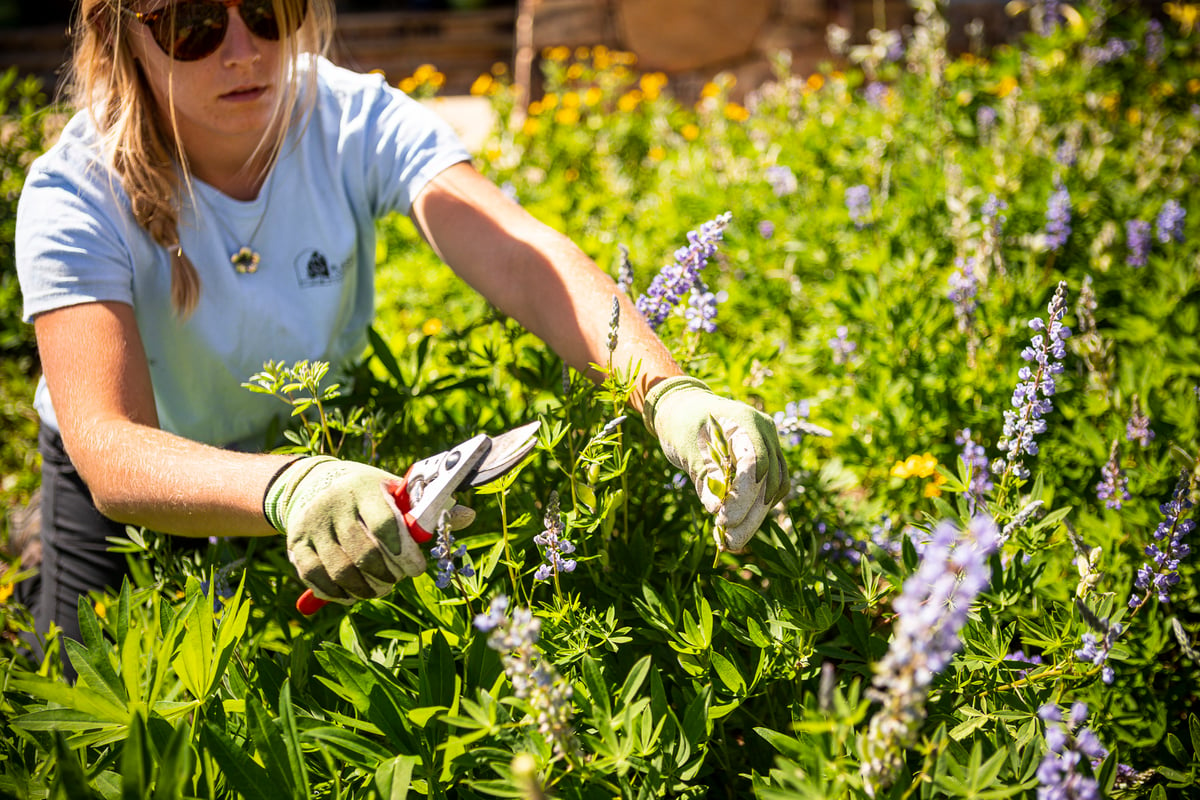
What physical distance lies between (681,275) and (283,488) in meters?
0.83

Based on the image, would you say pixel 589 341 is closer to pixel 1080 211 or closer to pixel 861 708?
pixel 861 708

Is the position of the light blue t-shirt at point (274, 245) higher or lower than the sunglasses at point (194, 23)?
lower

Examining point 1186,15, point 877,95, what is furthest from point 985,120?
point 1186,15

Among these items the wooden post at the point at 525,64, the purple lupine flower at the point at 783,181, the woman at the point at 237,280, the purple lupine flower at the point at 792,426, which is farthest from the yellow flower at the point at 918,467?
the wooden post at the point at 525,64

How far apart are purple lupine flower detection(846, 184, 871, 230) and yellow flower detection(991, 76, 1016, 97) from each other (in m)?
1.28

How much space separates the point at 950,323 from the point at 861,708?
6.15 ft

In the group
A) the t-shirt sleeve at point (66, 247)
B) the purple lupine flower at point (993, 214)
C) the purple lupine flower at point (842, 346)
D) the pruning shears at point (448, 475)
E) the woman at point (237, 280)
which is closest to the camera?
the pruning shears at point (448, 475)

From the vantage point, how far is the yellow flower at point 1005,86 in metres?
3.82

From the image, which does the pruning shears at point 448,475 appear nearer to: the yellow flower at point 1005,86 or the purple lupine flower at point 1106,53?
the yellow flower at point 1005,86

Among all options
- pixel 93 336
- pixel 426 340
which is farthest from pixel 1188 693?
pixel 93 336

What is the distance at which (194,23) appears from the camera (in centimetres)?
172

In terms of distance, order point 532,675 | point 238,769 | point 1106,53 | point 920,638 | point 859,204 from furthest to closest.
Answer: point 1106,53 → point 859,204 → point 238,769 → point 532,675 → point 920,638

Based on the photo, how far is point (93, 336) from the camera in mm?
1644

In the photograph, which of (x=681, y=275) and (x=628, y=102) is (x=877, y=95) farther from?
(x=681, y=275)
